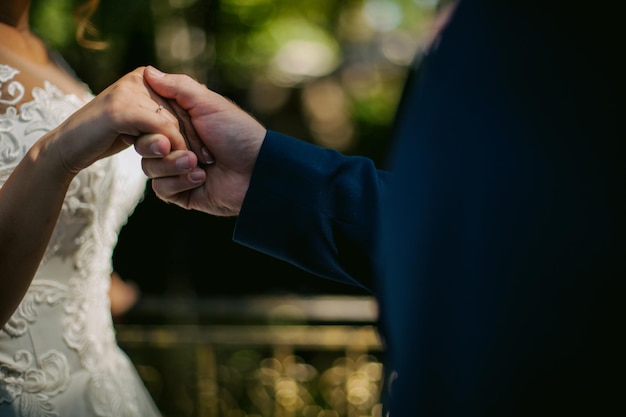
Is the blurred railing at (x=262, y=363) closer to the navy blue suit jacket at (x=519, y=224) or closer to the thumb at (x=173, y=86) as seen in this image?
the thumb at (x=173, y=86)

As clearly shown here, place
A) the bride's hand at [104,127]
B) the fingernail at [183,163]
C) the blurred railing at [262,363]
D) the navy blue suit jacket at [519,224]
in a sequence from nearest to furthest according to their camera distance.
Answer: the navy blue suit jacket at [519,224], the bride's hand at [104,127], the fingernail at [183,163], the blurred railing at [262,363]

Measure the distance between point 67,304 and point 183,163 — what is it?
58 cm

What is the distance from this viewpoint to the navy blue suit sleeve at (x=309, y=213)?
5.60 feet

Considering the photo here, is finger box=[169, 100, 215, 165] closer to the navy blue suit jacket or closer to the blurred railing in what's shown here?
the navy blue suit jacket

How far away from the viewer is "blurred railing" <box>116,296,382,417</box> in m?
4.43

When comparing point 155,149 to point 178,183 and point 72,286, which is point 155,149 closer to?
point 178,183

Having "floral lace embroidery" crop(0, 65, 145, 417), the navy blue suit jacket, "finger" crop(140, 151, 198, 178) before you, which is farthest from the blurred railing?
the navy blue suit jacket

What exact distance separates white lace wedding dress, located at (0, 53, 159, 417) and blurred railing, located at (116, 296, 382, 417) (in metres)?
2.44

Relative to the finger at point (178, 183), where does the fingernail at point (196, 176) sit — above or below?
above

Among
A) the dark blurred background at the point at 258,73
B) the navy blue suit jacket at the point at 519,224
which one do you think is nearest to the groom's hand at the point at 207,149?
the navy blue suit jacket at the point at 519,224

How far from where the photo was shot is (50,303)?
1865 mm

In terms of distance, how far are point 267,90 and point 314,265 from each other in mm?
5476

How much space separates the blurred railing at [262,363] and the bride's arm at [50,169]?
2.99m

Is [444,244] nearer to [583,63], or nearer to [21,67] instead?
[583,63]
